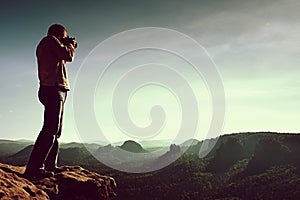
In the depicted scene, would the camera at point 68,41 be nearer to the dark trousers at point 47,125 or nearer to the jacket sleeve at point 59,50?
the jacket sleeve at point 59,50

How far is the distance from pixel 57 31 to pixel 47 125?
222cm

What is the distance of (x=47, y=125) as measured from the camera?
20.8ft

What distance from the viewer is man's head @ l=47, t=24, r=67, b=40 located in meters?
6.98

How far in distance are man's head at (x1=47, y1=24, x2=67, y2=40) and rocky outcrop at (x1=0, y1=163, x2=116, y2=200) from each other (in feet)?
10.4

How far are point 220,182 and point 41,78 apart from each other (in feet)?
579

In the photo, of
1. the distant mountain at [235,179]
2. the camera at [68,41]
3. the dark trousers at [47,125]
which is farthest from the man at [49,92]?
the distant mountain at [235,179]

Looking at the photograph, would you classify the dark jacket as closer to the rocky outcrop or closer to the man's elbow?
the man's elbow

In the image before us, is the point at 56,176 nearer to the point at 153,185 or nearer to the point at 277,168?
the point at 153,185

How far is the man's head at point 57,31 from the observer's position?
22.9ft

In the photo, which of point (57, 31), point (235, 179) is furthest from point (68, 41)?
point (235, 179)

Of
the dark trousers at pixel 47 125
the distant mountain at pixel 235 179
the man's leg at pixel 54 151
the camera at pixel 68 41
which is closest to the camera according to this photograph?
the dark trousers at pixel 47 125

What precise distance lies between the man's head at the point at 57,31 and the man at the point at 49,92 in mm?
217

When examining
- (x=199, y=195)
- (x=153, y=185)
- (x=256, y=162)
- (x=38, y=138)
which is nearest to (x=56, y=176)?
(x=38, y=138)

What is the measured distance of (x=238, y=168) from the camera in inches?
7657
